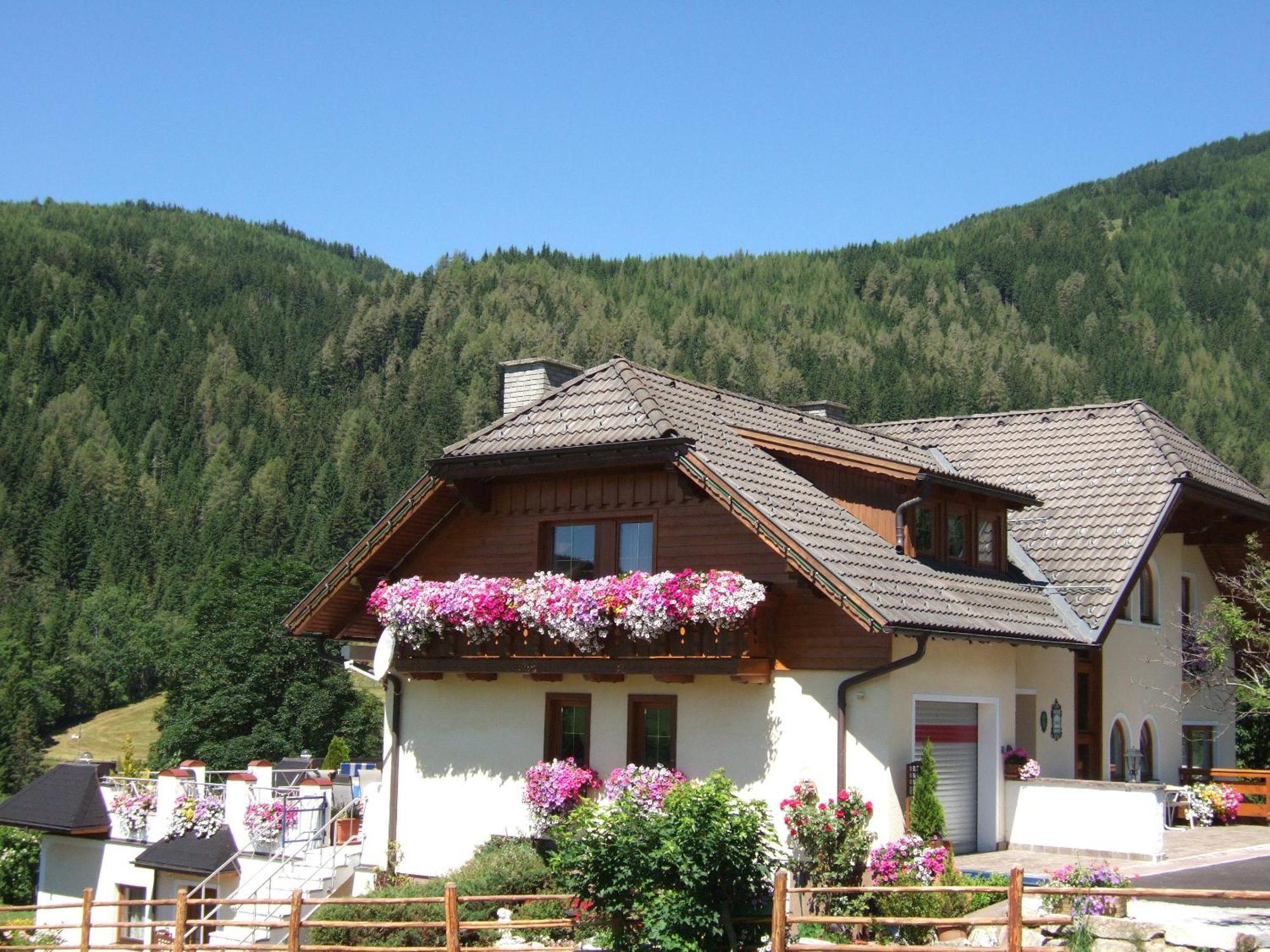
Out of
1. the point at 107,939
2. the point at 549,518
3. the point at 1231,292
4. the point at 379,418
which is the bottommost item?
the point at 107,939

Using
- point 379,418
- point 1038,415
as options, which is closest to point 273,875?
point 1038,415

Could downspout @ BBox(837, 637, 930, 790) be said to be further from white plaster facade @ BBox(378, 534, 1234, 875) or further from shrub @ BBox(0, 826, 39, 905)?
shrub @ BBox(0, 826, 39, 905)

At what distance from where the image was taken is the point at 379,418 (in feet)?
509

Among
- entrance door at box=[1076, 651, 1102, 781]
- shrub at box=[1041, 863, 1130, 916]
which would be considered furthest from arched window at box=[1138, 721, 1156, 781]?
shrub at box=[1041, 863, 1130, 916]

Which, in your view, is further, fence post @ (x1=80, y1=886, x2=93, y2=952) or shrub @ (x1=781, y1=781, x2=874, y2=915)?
fence post @ (x1=80, y1=886, x2=93, y2=952)

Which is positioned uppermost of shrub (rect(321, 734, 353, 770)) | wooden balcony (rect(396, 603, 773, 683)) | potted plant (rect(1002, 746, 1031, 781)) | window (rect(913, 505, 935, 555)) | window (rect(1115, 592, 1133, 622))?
window (rect(913, 505, 935, 555))

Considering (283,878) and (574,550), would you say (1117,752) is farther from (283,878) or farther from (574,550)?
(283,878)

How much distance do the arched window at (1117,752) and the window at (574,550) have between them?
8.88 m

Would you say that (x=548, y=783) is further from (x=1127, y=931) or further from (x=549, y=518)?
(x=1127, y=931)

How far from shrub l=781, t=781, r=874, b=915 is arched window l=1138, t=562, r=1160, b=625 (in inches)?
367

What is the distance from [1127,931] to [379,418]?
14693 cm

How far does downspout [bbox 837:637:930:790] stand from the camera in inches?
650

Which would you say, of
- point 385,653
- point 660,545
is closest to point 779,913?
point 660,545

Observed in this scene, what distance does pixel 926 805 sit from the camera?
16688 mm
